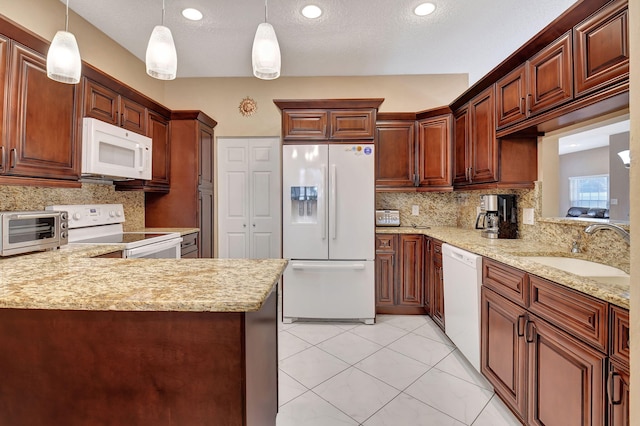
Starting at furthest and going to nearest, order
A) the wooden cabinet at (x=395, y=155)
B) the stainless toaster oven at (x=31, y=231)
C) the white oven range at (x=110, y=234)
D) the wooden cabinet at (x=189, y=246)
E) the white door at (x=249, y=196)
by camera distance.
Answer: the white door at (x=249, y=196) < the wooden cabinet at (x=395, y=155) < the wooden cabinet at (x=189, y=246) < the white oven range at (x=110, y=234) < the stainless toaster oven at (x=31, y=231)

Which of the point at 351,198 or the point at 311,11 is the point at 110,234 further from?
the point at 311,11

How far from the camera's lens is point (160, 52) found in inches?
56.2

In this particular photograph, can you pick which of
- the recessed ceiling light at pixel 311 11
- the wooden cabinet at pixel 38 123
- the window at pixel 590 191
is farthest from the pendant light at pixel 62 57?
the window at pixel 590 191

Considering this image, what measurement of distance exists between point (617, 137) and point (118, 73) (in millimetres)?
4197

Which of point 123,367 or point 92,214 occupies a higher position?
point 92,214

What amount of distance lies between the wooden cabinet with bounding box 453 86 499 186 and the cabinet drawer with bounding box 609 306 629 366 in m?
1.54

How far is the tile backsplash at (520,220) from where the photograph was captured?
5.60 feet

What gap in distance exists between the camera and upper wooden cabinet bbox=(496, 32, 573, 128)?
1688 millimetres

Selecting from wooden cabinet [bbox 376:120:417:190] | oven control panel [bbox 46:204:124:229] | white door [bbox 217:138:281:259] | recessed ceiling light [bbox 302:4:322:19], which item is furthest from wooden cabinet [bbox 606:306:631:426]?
oven control panel [bbox 46:204:124:229]

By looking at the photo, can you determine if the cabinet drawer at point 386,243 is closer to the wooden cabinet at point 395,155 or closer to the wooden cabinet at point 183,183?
the wooden cabinet at point 395,155

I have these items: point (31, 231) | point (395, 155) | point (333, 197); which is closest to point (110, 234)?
point (31, 231)

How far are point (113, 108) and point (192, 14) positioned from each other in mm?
1066

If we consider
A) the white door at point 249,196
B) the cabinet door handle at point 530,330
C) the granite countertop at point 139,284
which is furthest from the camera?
the white door at point 249,196

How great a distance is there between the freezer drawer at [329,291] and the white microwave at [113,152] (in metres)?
1.72
